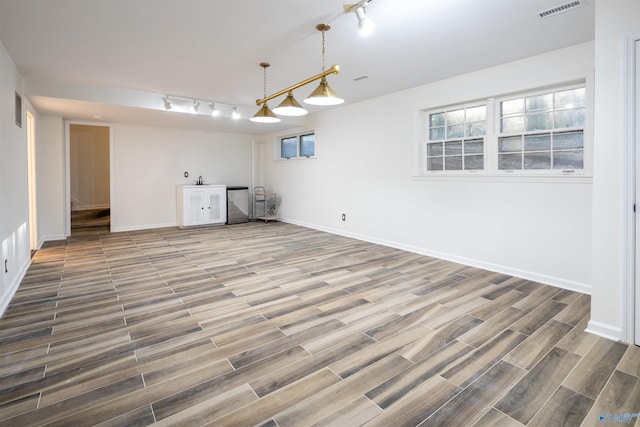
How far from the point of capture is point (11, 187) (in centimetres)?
347

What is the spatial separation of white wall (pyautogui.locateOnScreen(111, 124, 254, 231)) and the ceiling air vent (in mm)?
7114

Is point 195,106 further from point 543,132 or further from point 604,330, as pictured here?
point 604,330

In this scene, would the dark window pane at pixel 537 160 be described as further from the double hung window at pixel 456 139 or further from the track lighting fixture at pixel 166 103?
the track lighting fixture at pixel 166 103

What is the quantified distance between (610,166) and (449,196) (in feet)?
7.37

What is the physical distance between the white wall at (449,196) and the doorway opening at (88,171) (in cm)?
684

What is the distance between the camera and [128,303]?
3143 millimetres

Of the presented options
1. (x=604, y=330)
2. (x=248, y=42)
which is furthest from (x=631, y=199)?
(x=248, y=42)

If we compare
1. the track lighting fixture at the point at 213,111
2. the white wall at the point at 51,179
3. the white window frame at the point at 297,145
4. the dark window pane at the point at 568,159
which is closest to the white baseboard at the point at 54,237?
the white wall at the point at 51,179

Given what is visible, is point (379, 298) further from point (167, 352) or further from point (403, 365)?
point (167, 352)

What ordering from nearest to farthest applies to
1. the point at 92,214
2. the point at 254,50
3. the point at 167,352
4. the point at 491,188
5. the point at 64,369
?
1. the point at 64,369
2. the point at 167,352
3. the point at 254,50
4. the point at 491,188
5. the point at 92,214

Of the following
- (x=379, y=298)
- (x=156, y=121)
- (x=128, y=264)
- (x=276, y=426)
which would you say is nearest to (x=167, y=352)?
(x=276, y=426)

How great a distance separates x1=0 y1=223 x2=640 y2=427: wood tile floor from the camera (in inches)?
67.6

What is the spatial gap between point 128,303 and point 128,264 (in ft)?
5.26

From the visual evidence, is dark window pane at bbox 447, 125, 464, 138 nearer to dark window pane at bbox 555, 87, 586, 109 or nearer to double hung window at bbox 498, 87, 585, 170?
double hung window at bbox 498, 87, 585, 170
